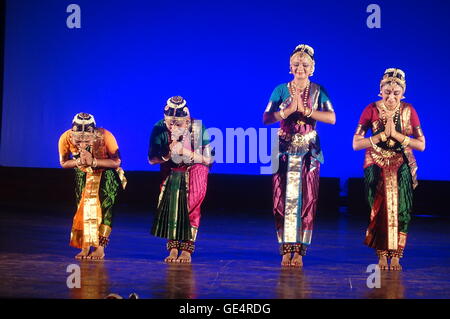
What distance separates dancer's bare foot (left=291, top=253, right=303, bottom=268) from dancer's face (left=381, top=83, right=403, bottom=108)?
1.11 m

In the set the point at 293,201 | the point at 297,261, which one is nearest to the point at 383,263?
the point at 297,261

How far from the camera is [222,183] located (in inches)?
386

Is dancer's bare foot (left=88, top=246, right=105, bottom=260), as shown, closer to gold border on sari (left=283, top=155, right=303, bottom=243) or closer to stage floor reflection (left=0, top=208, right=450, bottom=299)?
stage floor reflection (left=0, top=208, right=450, bottom=299)

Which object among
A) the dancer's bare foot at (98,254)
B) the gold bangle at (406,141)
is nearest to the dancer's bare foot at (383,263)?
the gold bangle at (406,141)

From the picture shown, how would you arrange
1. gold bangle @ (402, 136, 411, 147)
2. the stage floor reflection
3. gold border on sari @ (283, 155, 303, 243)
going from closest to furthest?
the stage floor reflection < gold bangle @ (402, 136, 411, 147) < gold border on sari @ (283, 155, 303, 243)

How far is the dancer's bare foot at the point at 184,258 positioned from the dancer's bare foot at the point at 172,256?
0.11 ft

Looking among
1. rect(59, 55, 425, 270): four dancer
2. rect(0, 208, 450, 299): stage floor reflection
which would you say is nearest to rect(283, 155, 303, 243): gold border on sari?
rect(59, 55, 425, 270): four dancer

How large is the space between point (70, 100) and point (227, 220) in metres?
2.30

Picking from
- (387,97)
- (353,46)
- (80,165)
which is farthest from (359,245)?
(353,46)

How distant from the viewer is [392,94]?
18.1 feet

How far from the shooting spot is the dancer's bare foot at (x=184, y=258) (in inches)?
219

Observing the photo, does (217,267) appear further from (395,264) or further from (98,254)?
(395,264)

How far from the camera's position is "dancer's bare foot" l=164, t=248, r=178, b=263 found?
557 centimetres
